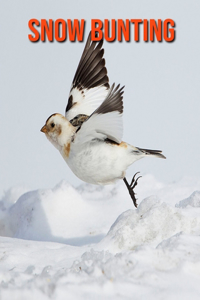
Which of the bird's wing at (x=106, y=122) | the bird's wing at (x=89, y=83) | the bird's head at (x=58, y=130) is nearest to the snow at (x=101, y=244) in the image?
the bird's wing at (x=106, y=122)

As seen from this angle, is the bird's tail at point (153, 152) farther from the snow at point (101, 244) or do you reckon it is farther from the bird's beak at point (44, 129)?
the bird's beak at point (44, 129)

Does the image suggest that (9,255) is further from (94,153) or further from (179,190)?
(179,190)

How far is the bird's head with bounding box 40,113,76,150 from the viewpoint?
11.5 feet

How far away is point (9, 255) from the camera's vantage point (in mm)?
3057

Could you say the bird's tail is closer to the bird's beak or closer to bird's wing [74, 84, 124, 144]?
bird's wing [74, 84, 124, 144]

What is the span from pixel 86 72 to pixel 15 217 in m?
1.73

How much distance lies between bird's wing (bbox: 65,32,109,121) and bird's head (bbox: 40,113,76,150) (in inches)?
25.9

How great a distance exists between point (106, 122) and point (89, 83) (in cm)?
133

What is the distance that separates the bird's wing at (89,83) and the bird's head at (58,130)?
2.16 feet

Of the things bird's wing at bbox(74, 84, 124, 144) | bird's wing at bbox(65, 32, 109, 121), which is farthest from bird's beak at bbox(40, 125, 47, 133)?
bird's wing at bbox(65, 32, 109, 121)

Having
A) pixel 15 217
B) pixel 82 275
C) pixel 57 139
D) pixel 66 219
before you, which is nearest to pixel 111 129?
pixel 57 139

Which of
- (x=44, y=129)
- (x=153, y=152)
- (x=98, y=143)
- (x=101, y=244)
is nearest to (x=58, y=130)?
(x=44, y=129)

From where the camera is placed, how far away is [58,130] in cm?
352

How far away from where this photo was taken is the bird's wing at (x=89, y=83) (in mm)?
4320
